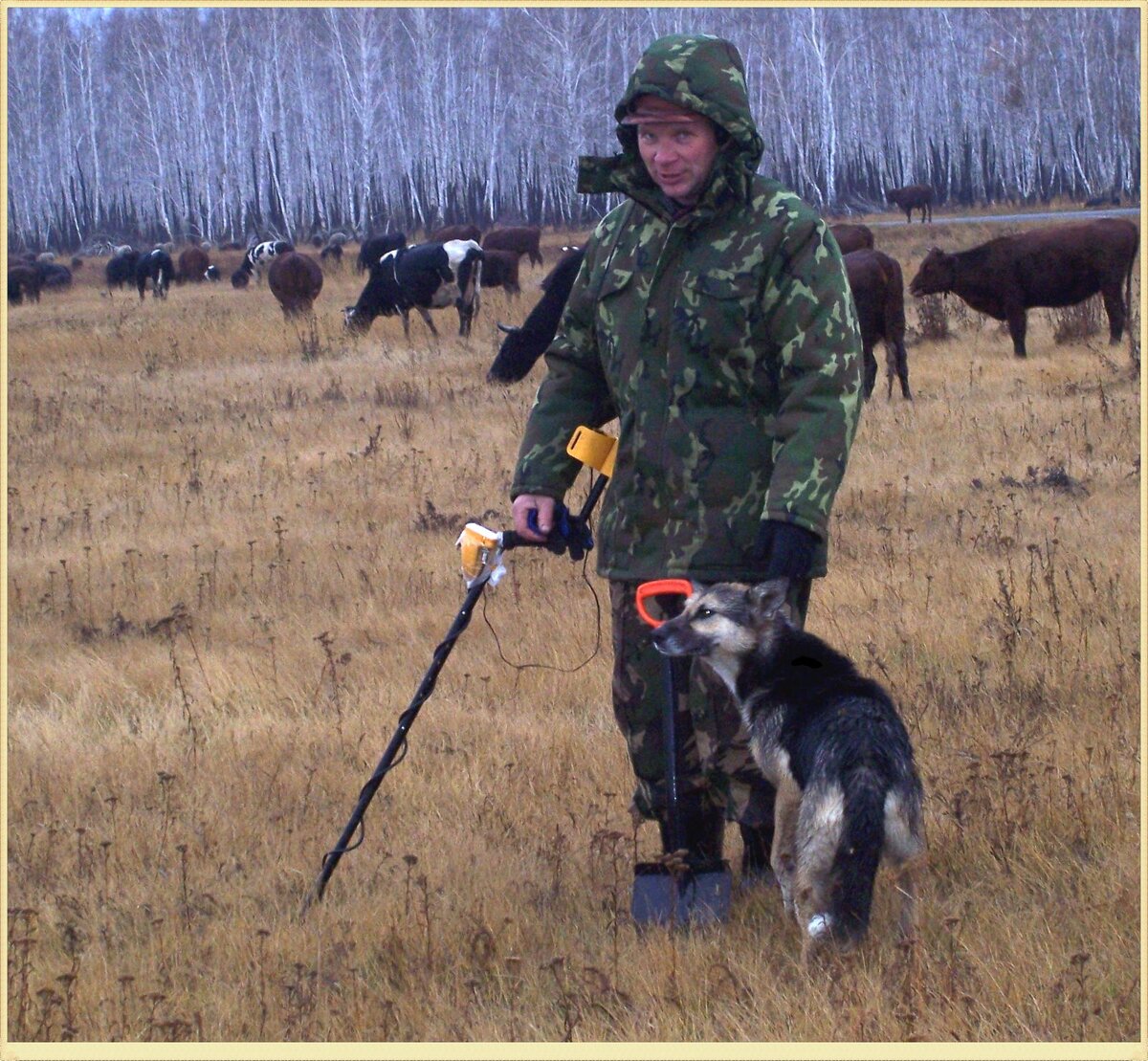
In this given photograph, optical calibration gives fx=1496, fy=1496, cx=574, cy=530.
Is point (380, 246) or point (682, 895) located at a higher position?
point (380, 246)

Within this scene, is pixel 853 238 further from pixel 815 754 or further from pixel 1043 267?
pixel 815 754

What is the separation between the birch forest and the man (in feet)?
142

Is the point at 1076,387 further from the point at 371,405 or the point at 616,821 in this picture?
the point at 616,821

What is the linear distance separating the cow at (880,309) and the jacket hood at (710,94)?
936 centimetres

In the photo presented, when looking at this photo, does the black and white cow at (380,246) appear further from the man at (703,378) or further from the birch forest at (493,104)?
the man at (703,378)

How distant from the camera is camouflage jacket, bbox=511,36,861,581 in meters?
3.39

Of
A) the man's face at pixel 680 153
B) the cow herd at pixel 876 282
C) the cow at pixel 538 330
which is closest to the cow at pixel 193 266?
the cow herd at pixel 876 282

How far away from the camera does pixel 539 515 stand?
3898 mm

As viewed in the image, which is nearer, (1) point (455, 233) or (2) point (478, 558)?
(2) point (478, 558)

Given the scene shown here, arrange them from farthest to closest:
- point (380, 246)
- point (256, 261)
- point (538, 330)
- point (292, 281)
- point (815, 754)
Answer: point (256, 261) < point (380, 246) < point (292, 281) < point (538, 330) < point (815, 754)

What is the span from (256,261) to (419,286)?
17706mm

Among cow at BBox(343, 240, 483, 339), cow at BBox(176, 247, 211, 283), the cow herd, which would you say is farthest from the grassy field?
cow at BBox(176, 247, 211, 283)

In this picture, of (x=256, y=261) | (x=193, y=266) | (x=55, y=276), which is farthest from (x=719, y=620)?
(x=55, y=276)

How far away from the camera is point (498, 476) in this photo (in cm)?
Result: 1005
